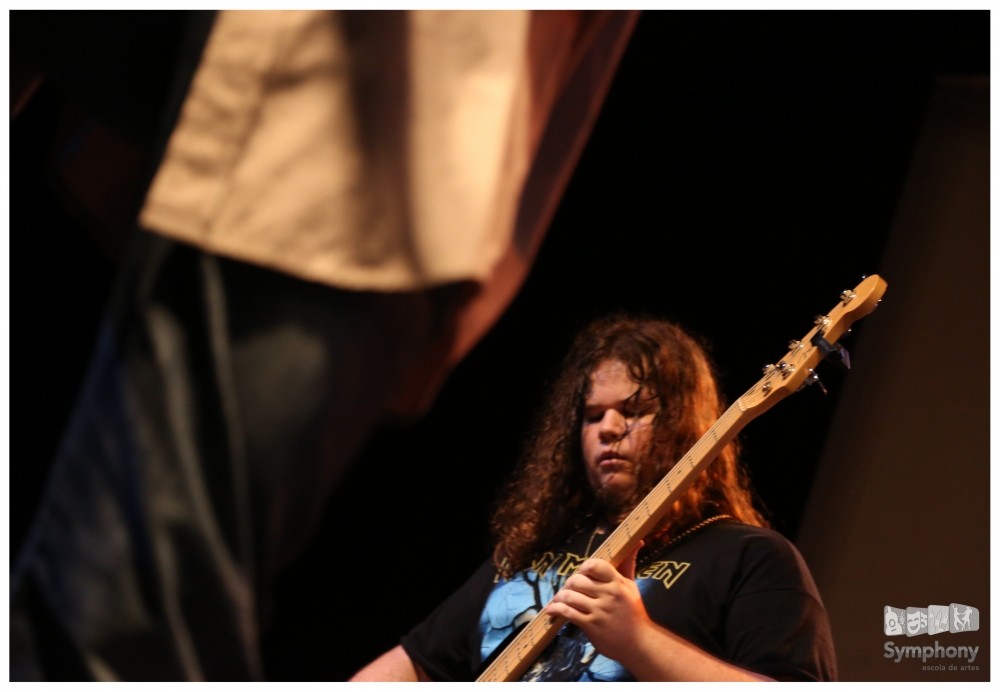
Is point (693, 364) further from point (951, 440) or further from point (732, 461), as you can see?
point (951, 440)

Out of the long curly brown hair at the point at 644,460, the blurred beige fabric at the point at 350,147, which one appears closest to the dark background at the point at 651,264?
the long curly brown hair at the point at 644,460

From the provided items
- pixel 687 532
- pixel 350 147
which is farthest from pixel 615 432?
pixel 350 147

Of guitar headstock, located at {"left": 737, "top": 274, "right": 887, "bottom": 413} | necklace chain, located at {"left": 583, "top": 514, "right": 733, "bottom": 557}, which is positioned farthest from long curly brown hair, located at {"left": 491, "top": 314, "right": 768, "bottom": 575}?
guitar headstock, located at {"left": 737, "top": 274, "right": 887, "bottom": 413}

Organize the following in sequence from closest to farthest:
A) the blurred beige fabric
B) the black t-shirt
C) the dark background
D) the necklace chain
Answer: the blurred beige fabric
the black t-shirt
the necklace chain
the dark background

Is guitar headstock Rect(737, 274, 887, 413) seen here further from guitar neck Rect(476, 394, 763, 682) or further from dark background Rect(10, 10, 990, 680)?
dark background Rect(10, 10, 990, 680)

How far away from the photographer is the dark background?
1.68m

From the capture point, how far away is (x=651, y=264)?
1737mm

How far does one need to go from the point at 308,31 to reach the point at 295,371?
0.16 metres

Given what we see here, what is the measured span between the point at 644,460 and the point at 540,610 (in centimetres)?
27

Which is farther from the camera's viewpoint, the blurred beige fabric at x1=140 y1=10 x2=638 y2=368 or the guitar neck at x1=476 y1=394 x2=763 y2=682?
the guitar neck at x1=476 y1=394 x2=763 y2=682

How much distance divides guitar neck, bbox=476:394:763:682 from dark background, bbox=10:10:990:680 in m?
0.20

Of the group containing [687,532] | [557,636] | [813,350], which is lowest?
[557,636]

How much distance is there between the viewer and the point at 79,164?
2.56 feet

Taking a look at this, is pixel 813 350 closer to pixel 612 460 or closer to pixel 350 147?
pixel 612 460
